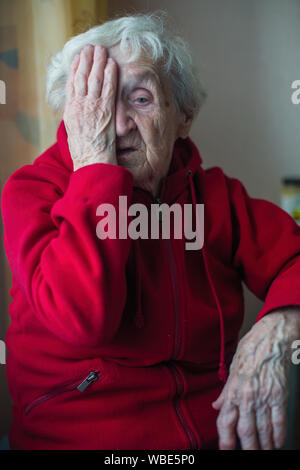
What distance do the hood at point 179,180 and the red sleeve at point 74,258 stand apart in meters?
0.12

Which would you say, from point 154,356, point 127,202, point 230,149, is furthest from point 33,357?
point 230,149

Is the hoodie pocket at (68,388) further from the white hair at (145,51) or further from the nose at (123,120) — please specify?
the white hair at (145,51)

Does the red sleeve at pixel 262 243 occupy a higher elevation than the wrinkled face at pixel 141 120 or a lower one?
lower

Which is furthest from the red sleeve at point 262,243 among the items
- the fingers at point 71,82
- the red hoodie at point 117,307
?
the fingers at point 71,82

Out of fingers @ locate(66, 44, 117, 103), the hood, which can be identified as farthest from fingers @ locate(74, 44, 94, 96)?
the hood

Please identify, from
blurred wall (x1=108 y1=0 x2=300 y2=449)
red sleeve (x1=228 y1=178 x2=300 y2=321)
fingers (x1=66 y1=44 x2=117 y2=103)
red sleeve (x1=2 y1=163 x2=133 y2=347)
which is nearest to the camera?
red sleeve (x1=2 y1=163 x2=133 y2=347)

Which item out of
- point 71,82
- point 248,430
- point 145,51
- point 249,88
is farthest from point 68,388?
point 249,88

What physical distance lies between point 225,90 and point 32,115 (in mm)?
709

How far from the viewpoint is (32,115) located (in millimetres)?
1108

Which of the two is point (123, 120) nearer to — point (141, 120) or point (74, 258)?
point (141, 120)

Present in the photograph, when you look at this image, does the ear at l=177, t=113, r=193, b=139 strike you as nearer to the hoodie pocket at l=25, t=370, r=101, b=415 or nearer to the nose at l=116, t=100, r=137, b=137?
the nose at l=116, t=100, r=137, b=137

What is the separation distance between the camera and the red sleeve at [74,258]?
73cm

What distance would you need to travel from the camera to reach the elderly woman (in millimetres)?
759

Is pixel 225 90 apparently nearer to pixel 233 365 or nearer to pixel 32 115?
pixel 32 115
